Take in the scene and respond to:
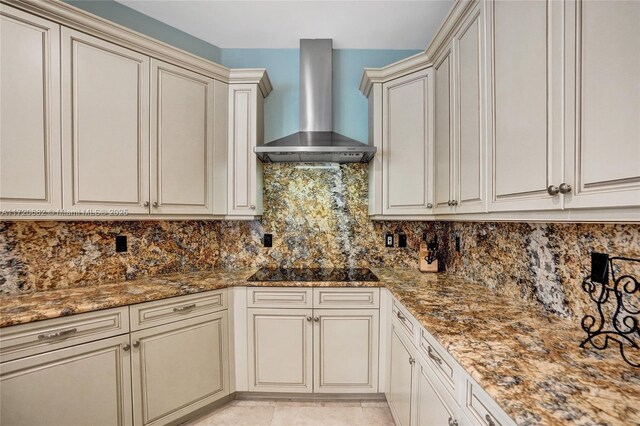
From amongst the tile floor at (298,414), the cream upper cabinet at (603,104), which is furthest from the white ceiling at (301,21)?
the tile floor at (298,414)

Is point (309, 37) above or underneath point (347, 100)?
above

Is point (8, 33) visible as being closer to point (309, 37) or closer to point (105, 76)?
point (105, 76)

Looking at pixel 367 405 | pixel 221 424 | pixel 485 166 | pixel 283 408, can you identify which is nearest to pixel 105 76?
pixel 485 166

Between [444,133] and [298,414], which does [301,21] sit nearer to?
[444,133]

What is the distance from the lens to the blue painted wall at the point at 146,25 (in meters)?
1.90

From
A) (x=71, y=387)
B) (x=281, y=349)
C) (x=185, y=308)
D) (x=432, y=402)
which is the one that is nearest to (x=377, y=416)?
(x=281, y=349)

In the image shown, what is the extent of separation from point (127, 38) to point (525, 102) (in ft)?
7.09

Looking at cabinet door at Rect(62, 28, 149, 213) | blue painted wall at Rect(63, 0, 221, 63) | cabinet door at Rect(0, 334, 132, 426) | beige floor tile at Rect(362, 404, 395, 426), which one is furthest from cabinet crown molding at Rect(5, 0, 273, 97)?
beige floor tile at Rect(362, 404, 395, 426)

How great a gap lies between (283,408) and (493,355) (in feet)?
5.32

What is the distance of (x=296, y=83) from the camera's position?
2.45 m

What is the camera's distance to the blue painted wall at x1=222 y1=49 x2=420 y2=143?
2.44m

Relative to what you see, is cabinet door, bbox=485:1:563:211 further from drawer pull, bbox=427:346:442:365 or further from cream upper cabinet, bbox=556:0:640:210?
drawer pull, bbox=427:346:442:365

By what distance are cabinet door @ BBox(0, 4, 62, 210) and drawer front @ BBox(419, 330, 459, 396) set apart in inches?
79.4

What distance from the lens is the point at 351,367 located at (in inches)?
75.9
